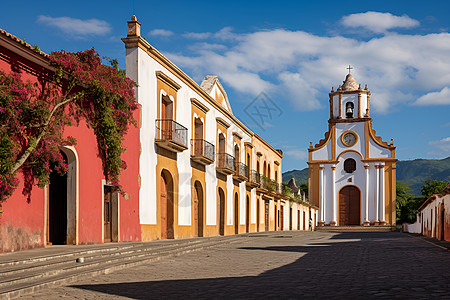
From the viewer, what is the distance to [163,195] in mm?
18406

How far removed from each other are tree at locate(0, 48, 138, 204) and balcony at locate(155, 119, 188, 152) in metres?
2.09

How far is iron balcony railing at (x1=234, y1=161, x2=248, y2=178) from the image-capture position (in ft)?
90.4

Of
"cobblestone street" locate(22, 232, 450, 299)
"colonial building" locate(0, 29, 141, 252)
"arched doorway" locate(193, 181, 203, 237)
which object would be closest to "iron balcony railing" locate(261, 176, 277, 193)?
"arched doorway" locate(193, 181, 203, 237)

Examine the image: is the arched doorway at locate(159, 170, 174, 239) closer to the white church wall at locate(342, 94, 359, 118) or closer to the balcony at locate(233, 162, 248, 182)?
the balcony at locate(233, 162, 248, 182)

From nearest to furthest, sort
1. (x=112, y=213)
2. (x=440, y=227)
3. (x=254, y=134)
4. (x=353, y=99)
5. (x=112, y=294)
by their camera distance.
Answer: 1. (x=112, y=294)
2. (x=112, y=213)
3. (x=440, y=227)
4. (x=254, y=134)
5. (x=353, y=99)

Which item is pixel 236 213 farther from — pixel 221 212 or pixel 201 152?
pixel 201 152

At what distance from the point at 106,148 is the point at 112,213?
1881mm

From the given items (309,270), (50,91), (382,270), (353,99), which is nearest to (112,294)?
(309,270)

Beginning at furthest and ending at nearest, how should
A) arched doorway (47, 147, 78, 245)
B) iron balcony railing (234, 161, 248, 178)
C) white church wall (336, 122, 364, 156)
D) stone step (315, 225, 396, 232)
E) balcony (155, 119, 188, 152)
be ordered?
1. white church wall (336, 122, 364, 156)
2. stone step (315, 225, 396, 232)
3. iron balcony railing (234, 161, 248, 178)
4. balcony (155, 119, 188, 152)
5. arched doorway (47, 147, 78, 245)

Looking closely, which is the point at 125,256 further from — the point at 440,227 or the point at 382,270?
the point at 440,227

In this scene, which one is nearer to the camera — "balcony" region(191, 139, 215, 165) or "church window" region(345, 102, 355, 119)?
"balcony" region(191, 139, 215, 165)

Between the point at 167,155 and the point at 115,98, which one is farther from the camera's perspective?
the point at 167,155

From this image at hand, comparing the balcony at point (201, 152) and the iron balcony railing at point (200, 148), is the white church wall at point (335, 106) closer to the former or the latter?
the balcony at point (201, 152)

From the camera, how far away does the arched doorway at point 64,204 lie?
12758 mm
